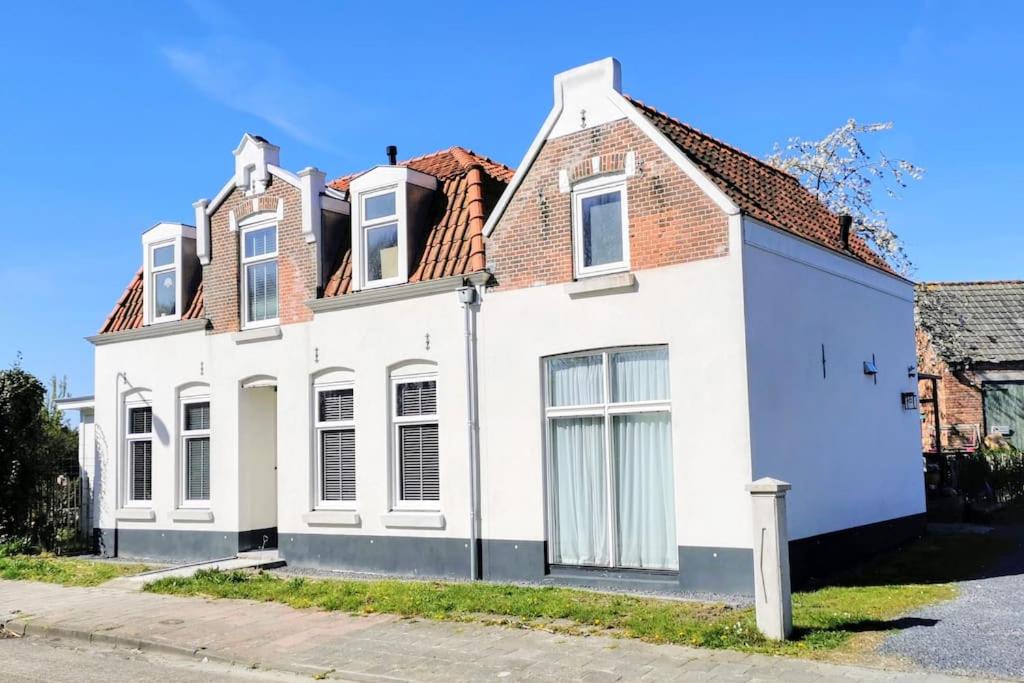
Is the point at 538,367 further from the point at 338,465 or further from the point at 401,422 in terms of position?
the point at 338,465

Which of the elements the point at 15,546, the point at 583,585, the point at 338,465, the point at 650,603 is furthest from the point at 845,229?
the point at 15,546

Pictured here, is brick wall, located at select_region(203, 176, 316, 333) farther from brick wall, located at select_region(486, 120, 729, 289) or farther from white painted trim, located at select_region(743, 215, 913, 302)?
white painted trim, located at select_region(743, 215, 913, 302)

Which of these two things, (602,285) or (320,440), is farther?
(320,440)

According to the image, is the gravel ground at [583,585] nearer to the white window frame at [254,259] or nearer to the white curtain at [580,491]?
the white curtain at [580,491]

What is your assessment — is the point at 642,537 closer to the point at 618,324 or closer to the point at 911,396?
the point at 618,324

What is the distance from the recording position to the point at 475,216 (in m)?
14.3

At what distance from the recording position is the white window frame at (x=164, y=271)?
59.3 feet

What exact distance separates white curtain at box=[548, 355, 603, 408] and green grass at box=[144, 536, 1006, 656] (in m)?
2.54

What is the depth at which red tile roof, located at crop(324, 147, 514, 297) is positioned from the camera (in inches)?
557

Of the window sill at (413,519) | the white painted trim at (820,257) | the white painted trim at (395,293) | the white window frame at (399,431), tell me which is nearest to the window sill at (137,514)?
the white painted trim at (395,293)

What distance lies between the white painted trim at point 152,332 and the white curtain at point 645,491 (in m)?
8.74

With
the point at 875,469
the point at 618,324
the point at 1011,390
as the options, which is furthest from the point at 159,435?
the point at 1011,390

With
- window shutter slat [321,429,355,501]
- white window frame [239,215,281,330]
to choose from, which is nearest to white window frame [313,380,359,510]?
Answer: window shutter slat [321,429,355,501]

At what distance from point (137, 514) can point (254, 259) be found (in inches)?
216
